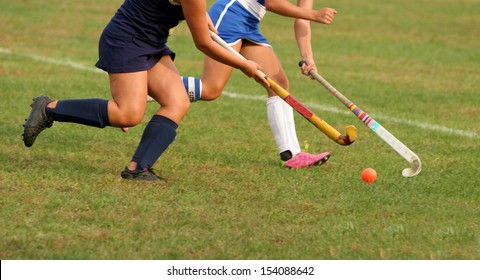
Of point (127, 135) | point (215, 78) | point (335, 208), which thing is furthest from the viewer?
point (127, 135)

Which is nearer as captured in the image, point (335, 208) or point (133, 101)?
point (335, 208)

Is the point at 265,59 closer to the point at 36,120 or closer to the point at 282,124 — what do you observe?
the point at 282,124

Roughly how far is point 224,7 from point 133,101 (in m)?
1.46

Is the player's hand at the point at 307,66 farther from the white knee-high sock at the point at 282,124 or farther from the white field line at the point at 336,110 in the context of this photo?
the white field line at the point at 336,110

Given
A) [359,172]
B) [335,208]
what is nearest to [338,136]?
[359,172]

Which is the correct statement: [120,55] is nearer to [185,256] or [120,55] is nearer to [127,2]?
[127,2]

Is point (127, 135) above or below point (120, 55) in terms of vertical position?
below

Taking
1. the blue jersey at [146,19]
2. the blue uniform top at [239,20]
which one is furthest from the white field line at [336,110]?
the blue jersey at [146,19]

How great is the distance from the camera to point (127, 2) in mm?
7359

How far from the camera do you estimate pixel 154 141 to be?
738cm

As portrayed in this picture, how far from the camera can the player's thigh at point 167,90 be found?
7410 millimetres

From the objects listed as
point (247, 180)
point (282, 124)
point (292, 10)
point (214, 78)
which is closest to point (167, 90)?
point (247, 180)

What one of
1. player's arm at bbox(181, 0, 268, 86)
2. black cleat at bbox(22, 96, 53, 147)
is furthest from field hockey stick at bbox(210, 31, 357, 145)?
black cleat at bbox(22, 96, 53, 147)

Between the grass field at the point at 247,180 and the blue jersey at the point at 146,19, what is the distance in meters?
0.95
